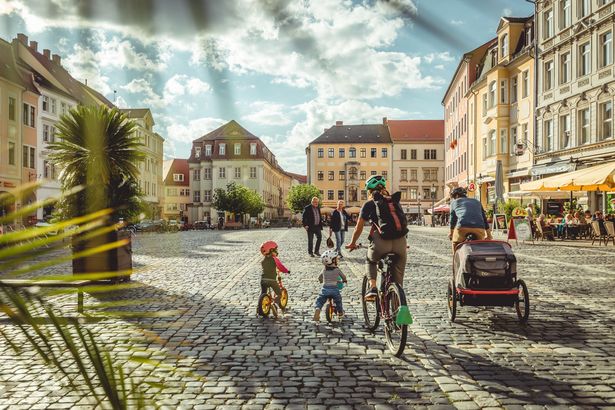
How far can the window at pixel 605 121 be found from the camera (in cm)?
2614

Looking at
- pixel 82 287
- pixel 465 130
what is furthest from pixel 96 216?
pixel 465 130

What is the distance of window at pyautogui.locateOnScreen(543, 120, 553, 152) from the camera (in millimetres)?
31500

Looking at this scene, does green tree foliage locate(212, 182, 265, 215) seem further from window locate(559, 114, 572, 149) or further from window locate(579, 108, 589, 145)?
window locate(579, 108, 589, 145)

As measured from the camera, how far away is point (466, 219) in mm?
8102

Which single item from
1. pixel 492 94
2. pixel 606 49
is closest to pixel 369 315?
pixel 606 49

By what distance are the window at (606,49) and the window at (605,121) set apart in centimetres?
183

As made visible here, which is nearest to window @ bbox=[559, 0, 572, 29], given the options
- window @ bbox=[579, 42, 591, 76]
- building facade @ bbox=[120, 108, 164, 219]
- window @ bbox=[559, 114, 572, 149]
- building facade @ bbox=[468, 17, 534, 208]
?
window @ bbox=[579, 42, 591, 76]

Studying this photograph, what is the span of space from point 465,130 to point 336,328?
45.1 m

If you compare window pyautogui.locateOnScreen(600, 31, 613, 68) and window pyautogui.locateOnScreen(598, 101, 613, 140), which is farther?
window pyautogui.locateOnScreen(598, 101, 613, 140)

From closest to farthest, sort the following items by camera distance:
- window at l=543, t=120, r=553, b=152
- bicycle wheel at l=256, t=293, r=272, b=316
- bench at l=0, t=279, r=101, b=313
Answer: bench at l=0, t=279, r=101, b=313 → bicycle wheel at l=256, t=293, r=272, b=316 → window at l=543, t=120, r=553, b=152

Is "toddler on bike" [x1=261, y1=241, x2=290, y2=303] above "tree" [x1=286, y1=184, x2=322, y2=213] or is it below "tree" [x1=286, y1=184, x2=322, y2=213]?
below

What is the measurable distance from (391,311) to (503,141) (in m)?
34.1

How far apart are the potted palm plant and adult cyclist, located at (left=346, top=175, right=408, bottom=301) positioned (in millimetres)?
2562

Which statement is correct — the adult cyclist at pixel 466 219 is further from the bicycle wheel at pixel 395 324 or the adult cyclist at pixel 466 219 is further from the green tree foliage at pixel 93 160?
the green tree foliage at pixel 93 160
